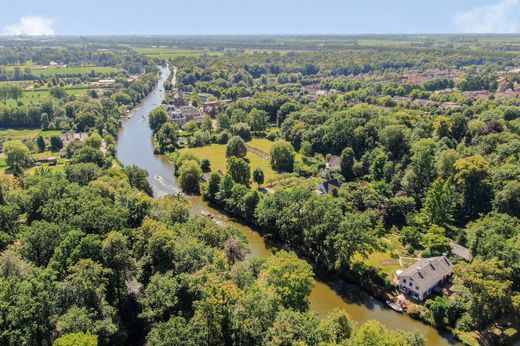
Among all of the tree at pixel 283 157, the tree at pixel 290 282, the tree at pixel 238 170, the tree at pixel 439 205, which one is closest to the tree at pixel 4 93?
the tree at pixel 283 157

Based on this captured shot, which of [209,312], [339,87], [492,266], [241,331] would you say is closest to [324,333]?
[241,331]

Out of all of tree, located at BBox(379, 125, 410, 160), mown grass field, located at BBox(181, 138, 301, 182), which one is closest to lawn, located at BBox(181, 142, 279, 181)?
mown grass field, located at BBox(181, 138, 301, 182)

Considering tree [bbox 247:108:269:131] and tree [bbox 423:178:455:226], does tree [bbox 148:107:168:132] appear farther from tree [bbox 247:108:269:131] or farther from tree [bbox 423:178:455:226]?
tree [bbox 423:178:455:226]

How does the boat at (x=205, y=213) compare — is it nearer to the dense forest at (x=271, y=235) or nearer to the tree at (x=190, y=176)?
the dense forest at (x=271, y=235)

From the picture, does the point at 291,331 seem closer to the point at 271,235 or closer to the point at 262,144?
the point at 271,235

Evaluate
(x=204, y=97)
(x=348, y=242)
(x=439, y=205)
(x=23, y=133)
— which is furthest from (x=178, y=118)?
(x=348, y=242)

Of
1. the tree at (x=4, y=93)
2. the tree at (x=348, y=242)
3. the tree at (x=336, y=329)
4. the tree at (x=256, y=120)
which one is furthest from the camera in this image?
the tree at (x=4, y=93)
